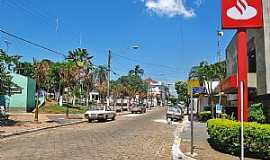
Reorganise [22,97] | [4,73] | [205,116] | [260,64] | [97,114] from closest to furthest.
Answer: [260,64] < [4,73] < [97,114] < [205,116] < [22,97]

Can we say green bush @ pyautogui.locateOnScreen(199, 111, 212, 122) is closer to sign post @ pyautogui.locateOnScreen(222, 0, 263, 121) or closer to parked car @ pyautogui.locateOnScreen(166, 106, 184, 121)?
parked car @ pyautogui.locateOnScreen(166, 106, 184, 121)

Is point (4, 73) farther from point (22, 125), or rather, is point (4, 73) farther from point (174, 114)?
point (174, 114)

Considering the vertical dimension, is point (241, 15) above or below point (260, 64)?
above

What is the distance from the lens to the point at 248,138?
12.6m

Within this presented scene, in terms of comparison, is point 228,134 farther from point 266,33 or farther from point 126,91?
point 126,91

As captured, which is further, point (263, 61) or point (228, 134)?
point (263, 61)

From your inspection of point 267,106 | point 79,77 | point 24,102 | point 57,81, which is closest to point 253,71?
point 267,106

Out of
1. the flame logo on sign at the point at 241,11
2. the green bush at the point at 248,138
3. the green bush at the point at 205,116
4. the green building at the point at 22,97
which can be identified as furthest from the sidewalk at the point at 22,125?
the green building at the point at 22,97

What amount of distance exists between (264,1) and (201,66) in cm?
4207

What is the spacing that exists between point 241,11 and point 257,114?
11.3 meters

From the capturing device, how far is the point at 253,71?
89.5 ft

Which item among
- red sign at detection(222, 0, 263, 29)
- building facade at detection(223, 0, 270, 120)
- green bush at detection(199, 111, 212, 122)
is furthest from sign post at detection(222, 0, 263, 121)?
green bush at detection(199, 111, 212, 122)

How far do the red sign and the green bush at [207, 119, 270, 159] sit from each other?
3.13 metres

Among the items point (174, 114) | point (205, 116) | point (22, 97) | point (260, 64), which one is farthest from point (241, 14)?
point (22, 97)
